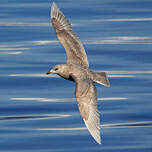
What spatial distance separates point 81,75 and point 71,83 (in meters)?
3.83

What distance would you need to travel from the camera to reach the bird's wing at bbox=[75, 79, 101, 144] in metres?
11.7

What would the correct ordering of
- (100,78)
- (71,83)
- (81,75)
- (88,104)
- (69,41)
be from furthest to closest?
(71,83), (69,41), (81,75), (100,78), (88,104)

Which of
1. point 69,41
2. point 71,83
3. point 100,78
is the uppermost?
point 69,41

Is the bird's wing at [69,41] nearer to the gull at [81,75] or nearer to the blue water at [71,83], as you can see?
the gull at [81,75]

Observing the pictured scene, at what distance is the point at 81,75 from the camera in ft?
41.1

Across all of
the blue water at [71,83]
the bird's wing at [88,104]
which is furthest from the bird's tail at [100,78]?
the blue water at [71,83]

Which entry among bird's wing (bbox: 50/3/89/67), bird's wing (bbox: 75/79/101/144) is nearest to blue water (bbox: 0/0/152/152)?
bird's wing (bbox: 50/3/89/67)

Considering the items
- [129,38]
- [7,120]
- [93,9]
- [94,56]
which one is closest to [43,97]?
[7,120]

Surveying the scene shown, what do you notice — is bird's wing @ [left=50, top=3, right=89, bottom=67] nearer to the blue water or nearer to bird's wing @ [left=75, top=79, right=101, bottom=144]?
bird's wing @ [left=75, top=79, right=101, bottom=144]

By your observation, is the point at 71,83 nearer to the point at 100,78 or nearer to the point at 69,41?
the point at 69,41

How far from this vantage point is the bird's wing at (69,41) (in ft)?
44.1

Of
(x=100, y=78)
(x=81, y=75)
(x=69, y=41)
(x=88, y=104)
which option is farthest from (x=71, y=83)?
(x=88, y=104)

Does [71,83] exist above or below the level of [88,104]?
below

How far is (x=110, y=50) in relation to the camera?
18219 millimetres
